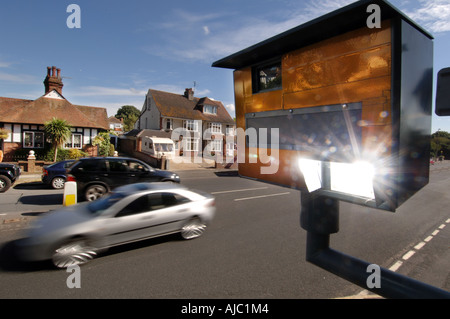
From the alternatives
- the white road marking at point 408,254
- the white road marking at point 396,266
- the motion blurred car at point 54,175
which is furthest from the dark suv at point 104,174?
the white road marking at point 408,254

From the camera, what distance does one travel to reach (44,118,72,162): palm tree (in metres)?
22.2

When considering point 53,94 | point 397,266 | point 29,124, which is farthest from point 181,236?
point 53,94

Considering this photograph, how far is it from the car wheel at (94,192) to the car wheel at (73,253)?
17.7 ft

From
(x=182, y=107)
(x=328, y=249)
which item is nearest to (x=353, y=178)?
(x=328, y=249)

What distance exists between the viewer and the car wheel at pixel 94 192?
33.1 feet

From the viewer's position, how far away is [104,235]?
5473 mm

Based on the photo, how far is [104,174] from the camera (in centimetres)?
1061

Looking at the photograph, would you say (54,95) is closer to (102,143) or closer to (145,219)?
(102,143)

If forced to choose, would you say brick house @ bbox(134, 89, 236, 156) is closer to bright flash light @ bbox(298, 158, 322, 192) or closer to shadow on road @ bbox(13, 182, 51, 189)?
shadow on road @ bbox(13, 182, 51, 189)

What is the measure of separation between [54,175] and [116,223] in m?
9.28

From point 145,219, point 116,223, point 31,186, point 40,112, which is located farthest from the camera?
point 40,112

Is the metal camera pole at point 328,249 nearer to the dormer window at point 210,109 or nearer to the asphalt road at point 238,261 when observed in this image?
the asphalt road at point 238,261

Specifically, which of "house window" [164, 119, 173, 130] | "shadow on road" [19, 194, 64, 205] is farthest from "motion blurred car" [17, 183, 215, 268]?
"house window" [164, 119, 173, 130]

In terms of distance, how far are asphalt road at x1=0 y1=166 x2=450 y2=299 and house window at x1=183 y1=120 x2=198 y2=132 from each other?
2636 centimetres
